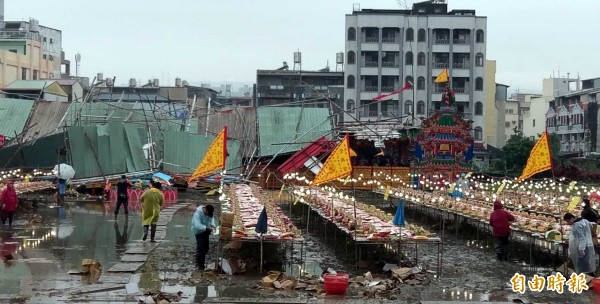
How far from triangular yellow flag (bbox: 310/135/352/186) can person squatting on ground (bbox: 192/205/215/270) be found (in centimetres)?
380

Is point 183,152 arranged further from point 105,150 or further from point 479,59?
point 479,59

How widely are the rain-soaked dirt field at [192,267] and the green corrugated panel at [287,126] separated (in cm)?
2262

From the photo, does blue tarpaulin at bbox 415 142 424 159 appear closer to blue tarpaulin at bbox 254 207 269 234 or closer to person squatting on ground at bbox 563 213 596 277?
person squatting on ground at bbox 563 213 596 277

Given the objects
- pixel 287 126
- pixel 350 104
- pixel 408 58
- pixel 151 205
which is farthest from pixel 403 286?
pixel 408 58

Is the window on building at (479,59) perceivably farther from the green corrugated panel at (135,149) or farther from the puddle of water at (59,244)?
the puddle of water at (59,244)

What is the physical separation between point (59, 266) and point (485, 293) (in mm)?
7992

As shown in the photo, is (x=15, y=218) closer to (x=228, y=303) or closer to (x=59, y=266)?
(x=59, y=266)

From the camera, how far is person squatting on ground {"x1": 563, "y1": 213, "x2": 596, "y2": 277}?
567 inches

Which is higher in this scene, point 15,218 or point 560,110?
point 560,110

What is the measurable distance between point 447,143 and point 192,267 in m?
26.2

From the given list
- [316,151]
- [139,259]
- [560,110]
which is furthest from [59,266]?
[560,110]

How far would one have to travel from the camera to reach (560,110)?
264 feet

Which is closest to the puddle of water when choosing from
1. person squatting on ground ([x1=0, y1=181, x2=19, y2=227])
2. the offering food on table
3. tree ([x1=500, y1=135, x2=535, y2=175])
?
person squatting on ground ([x1=0, y1=181, x2=19, y2=227])

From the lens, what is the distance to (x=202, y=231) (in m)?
15.7
